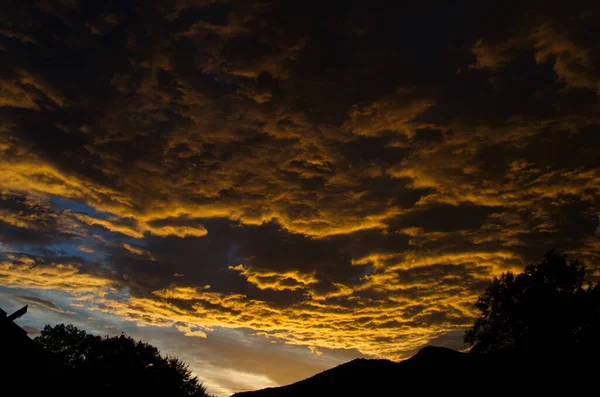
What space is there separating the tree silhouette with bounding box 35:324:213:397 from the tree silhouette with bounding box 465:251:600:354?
1468 inches

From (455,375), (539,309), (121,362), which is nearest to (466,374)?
(455,375)

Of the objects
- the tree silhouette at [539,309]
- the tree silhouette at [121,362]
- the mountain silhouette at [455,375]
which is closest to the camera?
the mountain silhouette at [455,375]

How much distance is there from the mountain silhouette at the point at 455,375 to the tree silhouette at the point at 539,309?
69.4ft

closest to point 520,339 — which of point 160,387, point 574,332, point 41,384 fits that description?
point 574,332

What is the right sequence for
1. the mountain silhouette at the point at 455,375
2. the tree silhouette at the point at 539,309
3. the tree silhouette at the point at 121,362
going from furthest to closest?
the tree silhouette at the point at 121,362 < the tree silhouette at the point at 539,309 < the mountain silhouette at the point at 455,375

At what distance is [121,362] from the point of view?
45156mm

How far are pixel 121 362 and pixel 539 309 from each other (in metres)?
47.5

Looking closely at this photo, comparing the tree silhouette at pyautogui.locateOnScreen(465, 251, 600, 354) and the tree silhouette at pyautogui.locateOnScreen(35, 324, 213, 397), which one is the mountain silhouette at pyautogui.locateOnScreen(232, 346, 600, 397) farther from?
the tree silhouette at pyautogui.locateOnScreen(35, 324, 213, 397)

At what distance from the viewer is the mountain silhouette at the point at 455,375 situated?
7.25m

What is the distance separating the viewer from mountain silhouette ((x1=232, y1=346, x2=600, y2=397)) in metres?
7.25

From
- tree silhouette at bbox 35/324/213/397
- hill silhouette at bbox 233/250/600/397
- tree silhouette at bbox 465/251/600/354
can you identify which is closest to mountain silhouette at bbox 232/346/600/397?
hill silhouette at bbox 233/250/600/397

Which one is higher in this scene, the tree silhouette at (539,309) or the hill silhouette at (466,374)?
the tree silhouette at (539,309)

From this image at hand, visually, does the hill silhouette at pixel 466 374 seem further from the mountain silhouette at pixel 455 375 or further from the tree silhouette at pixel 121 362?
the tree silhouette at pixel 121 362

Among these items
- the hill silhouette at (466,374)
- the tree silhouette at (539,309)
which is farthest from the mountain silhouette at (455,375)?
the tree silhouette at (539,309)
